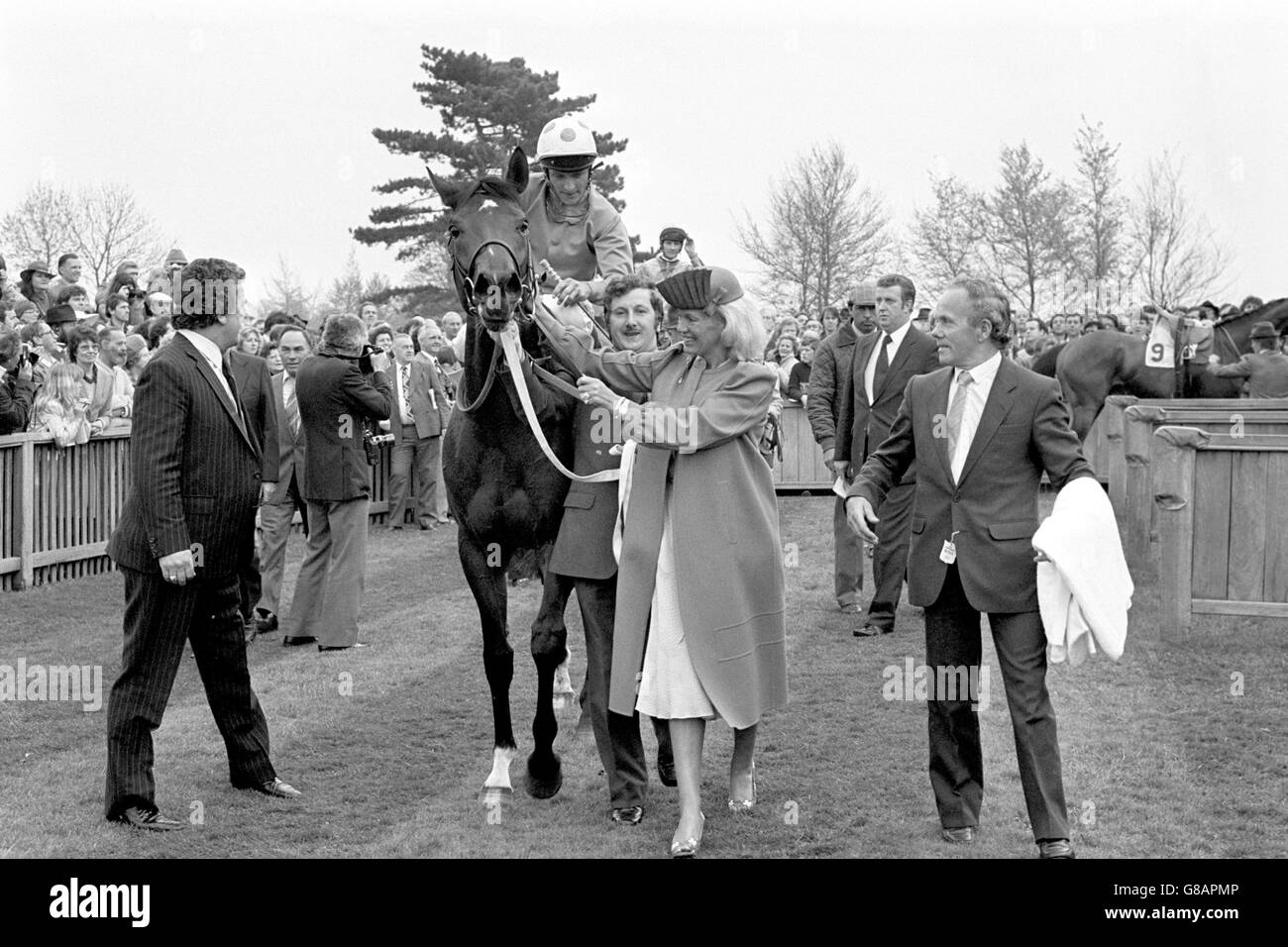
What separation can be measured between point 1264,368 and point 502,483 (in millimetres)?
13501

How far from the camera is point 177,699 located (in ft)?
29.7

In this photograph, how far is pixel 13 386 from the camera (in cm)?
1330

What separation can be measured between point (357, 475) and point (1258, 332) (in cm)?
1209

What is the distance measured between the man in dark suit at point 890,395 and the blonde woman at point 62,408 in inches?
275

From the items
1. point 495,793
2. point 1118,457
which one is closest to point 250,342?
point 495,793

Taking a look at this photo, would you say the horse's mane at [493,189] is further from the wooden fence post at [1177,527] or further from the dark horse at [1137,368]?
the dark horse at [1137,368]

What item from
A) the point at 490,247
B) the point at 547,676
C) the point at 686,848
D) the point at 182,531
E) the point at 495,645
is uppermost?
the point at 490,247

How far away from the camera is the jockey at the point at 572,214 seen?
730 centimetres

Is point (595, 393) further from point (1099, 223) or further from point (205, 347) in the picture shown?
point (1099, 223)

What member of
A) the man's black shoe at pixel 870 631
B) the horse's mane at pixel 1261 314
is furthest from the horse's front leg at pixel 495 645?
the horse's mane at pixel 1261 314

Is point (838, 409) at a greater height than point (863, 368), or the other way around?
point (863, 368)

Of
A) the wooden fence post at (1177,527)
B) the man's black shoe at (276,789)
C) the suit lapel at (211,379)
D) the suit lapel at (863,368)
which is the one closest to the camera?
the suit lapel at (211,379)
